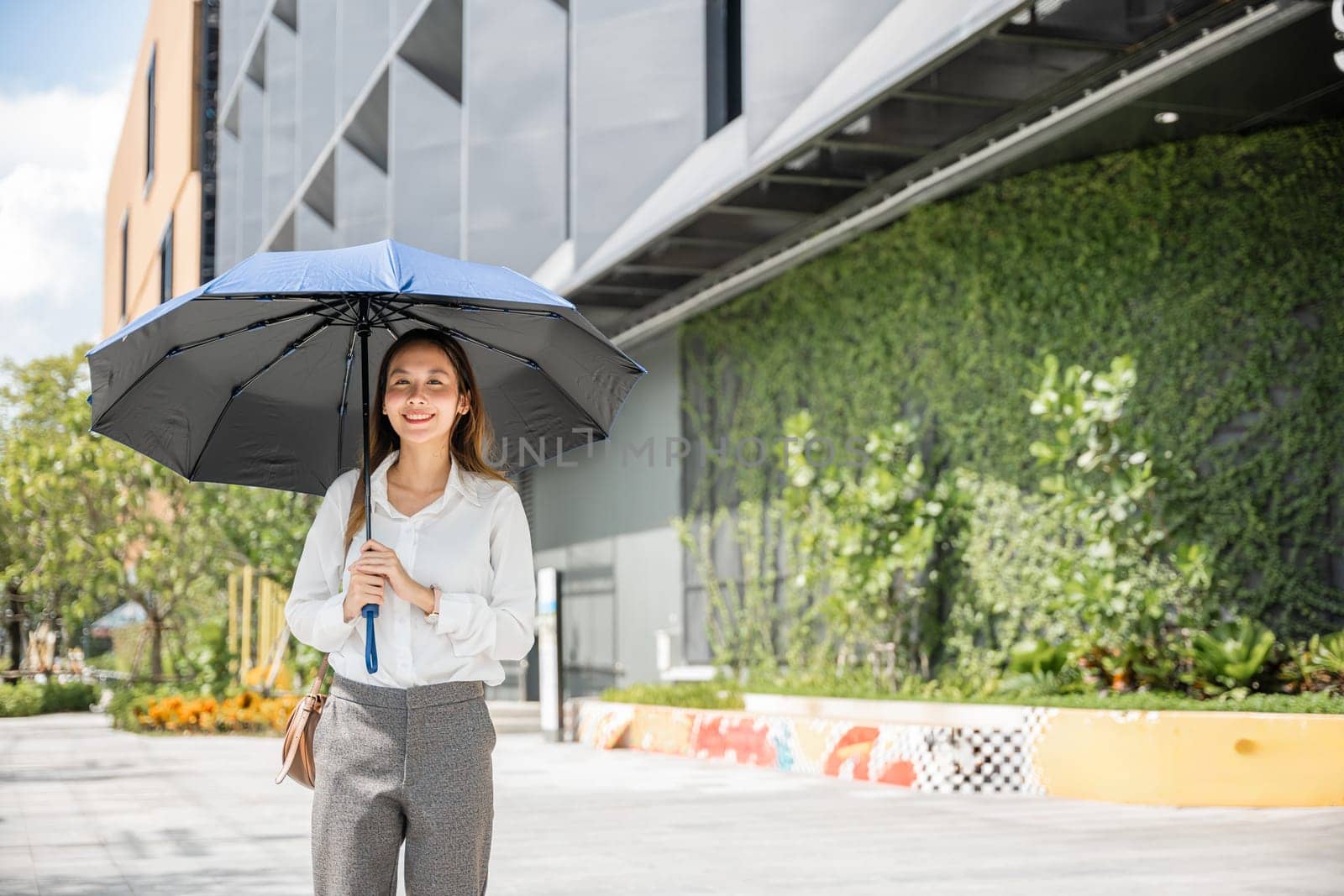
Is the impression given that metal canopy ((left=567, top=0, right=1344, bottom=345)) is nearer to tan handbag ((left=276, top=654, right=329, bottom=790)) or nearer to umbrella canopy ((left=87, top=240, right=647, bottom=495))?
umbrella canopy ((left=87, top=240, right=647, bottom=495))

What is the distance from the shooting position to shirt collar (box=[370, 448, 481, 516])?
281cm

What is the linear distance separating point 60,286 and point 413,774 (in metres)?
14.6

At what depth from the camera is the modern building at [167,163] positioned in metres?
36.4

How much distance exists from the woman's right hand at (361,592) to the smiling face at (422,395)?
34 centimetres

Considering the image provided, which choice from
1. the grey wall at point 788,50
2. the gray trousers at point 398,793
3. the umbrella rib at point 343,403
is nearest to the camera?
the gray trousers at point 398,793

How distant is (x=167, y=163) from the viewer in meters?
40.3

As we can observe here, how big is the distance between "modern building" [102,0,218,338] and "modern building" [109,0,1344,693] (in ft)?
32.8

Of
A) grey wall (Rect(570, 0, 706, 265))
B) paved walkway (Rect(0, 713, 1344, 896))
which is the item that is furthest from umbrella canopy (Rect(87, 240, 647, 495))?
grey wall (Rect(570, 0, 706, 265))

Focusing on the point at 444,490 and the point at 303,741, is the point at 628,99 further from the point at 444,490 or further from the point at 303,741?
the point at 303,741

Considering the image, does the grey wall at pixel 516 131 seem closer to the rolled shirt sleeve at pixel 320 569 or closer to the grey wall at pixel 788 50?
the grey wall at pixel 788 50

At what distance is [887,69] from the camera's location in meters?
9.85

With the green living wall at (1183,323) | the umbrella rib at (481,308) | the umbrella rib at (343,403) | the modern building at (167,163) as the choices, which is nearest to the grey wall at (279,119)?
the modern building at (167,163)

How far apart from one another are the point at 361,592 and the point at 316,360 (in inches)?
43.7

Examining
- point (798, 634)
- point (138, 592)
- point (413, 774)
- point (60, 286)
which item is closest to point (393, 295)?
point (413, 774)
